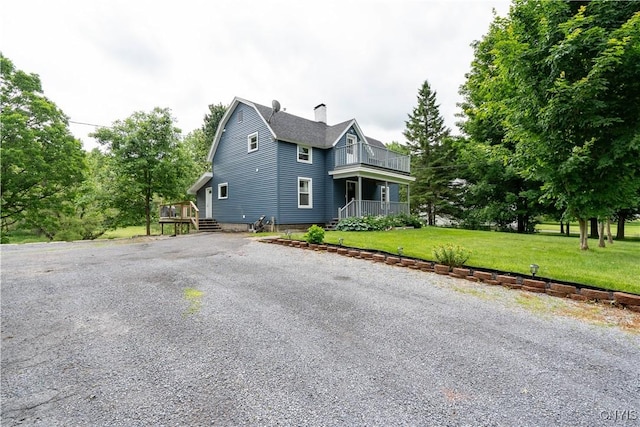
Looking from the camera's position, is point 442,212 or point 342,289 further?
point 442,212

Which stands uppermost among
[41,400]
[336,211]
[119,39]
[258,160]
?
[119,39]

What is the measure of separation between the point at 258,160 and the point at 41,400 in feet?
45.0

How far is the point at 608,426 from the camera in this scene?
1.72 m

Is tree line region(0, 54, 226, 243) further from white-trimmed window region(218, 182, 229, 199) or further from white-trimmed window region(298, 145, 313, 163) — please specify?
white-trimmed window region(298, 145, 313, 163)

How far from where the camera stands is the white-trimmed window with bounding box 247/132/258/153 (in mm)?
15191

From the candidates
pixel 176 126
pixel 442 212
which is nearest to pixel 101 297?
pixel 176 126

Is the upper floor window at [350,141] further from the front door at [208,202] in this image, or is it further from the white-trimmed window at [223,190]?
the front door at [208,202]

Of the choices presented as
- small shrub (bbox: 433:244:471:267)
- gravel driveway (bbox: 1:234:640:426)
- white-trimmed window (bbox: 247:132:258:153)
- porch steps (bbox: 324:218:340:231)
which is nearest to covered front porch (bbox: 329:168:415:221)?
porch steps (bbox: 324:218:340:231)

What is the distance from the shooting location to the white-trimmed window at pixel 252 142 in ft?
49.8

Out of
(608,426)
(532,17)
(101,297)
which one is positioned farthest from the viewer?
(532,17)

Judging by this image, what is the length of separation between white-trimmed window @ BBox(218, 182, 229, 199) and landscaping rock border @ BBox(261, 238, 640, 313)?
12.6 meters

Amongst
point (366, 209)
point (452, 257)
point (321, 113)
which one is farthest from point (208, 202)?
point (452, 257)

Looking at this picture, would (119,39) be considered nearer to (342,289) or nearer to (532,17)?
(342,289)

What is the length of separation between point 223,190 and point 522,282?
55.1ft
